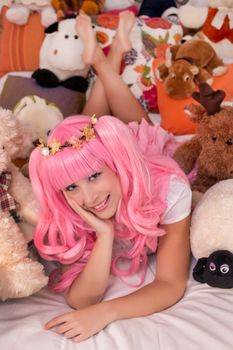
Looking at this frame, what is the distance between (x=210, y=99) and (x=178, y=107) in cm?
37

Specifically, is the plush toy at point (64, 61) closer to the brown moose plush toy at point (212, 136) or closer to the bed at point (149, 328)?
the brown moose plush toy at point (212, 136)

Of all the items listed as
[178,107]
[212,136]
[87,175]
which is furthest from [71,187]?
[178,107]

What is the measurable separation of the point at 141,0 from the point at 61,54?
0.60m

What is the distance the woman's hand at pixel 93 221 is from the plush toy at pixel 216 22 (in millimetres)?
1064

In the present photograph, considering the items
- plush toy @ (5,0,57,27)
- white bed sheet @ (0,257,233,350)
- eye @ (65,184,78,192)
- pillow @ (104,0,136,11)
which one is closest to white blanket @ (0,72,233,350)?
white bed sheet @ (0,257,233,350)

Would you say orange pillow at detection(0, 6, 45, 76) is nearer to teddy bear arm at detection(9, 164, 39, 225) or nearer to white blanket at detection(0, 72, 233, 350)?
teddy bear arm at detection(9, 164, 39, 225)

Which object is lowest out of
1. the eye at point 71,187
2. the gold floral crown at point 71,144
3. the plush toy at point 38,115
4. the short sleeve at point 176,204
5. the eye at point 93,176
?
the short sleeve at point 176,204

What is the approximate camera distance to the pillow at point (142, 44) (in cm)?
179

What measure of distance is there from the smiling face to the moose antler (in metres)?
0.39

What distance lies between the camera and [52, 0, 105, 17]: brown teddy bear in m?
1.94

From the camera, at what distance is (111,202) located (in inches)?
40.4

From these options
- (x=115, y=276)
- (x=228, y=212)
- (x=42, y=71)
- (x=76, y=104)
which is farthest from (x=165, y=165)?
(x=42, y=71)

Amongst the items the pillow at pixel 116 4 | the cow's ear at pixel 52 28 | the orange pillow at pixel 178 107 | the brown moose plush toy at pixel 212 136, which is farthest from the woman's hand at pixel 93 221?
the pillow at pixel 116 4

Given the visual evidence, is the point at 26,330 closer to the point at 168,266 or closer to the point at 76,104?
the point at 168,266
